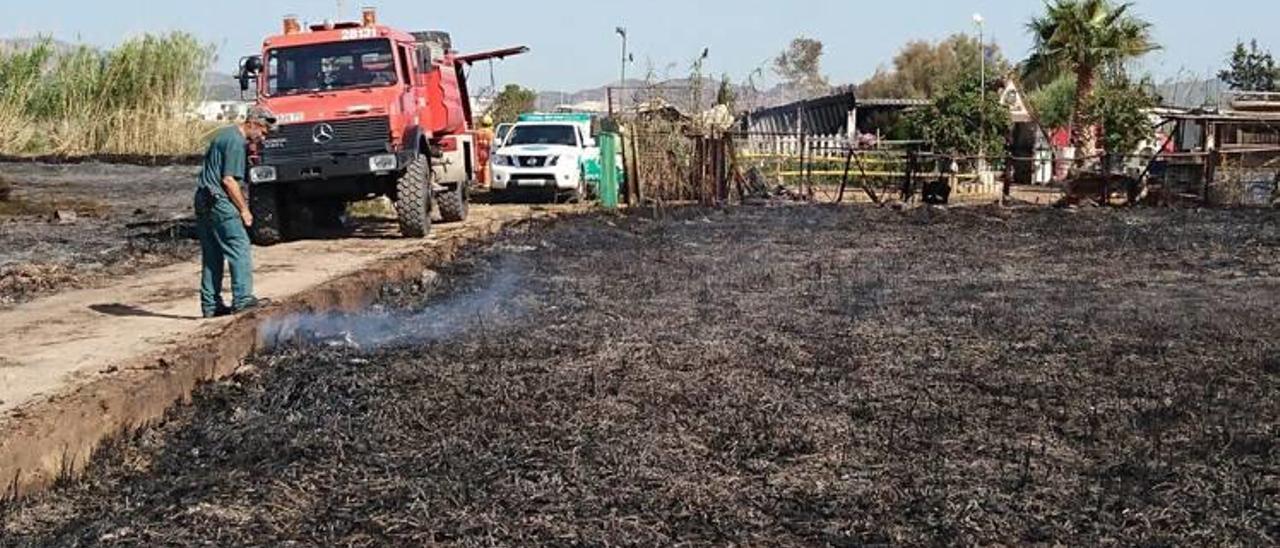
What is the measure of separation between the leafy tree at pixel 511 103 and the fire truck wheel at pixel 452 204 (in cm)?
1107

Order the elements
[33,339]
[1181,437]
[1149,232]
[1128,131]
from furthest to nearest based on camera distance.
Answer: [1128,131] → [1149,232] → [33,339] → [1181,437]

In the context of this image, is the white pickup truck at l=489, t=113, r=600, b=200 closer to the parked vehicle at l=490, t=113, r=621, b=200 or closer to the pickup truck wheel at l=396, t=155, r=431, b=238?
the parked vehicle at l=490, t=113, r=621, b=200

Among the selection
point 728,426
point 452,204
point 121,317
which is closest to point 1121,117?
point 452,204

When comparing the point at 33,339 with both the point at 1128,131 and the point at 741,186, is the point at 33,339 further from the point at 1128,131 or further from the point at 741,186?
the point at 1128,131

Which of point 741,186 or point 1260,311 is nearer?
point 1260,311

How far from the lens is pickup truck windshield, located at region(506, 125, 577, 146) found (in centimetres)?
2338

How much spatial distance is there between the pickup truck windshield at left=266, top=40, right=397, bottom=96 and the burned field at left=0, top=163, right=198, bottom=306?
2.00m

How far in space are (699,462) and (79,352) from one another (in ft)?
14.0

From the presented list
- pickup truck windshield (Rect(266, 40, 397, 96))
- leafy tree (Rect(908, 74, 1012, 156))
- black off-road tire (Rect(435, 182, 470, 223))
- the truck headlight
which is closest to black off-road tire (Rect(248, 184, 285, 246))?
the truck headlight

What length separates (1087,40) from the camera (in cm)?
3588

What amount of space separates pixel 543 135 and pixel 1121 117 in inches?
642

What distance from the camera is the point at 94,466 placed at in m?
6.12

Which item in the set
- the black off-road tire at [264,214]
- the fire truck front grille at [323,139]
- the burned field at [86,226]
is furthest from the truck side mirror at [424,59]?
the burned field at [86,226]

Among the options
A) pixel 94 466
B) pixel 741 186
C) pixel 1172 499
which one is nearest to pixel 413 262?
pixel 94 466
